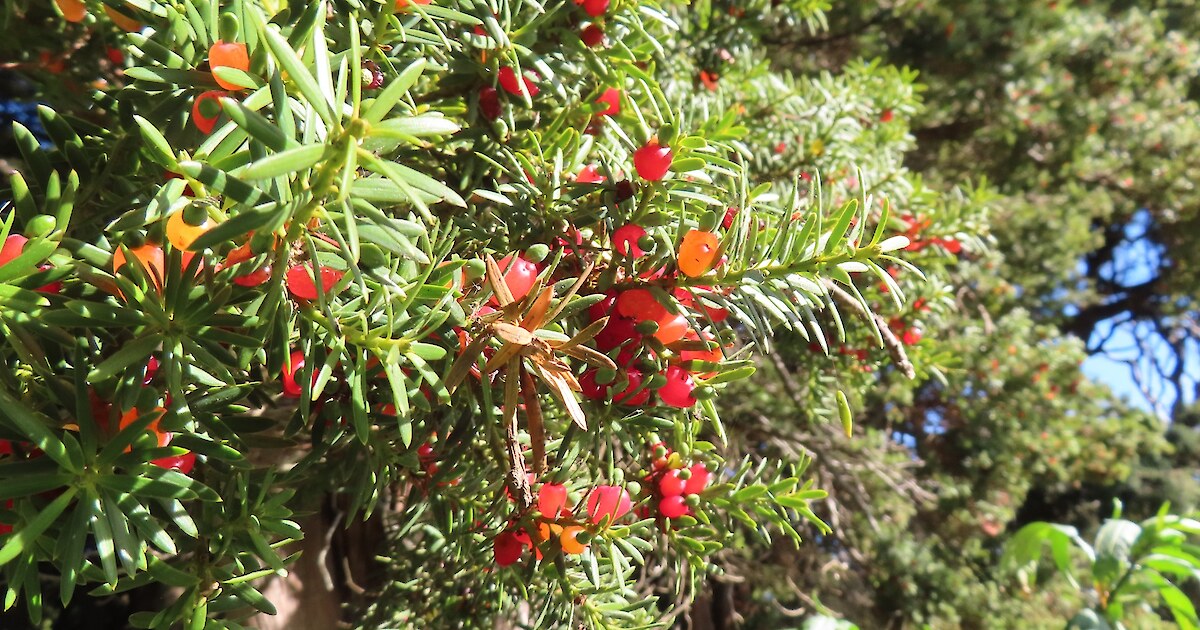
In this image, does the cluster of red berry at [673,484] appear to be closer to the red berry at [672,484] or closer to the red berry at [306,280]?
the red berry at [672,484]

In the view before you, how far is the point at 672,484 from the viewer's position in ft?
3.05

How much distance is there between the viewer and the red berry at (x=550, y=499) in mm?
807

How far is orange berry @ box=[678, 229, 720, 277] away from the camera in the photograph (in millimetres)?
665

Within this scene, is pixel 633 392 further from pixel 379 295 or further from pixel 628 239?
pixel 379 295

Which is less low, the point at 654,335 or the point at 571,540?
the point at 654,335

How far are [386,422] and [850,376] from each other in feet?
4.21

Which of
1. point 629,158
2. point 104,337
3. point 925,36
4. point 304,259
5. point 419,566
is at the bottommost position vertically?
point 419,566

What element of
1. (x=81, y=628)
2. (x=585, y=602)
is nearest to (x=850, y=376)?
(x=585, y=602)

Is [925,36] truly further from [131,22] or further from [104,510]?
[104,510]

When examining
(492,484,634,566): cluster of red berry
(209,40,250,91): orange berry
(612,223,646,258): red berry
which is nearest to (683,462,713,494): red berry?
(492,484,634,566): cluster of red berry

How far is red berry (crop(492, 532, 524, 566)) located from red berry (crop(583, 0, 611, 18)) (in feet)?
2.14

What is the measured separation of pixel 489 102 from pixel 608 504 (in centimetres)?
51

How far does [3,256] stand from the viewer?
55 centimetres

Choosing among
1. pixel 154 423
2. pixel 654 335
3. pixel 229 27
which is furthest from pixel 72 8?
pixel 654 335
